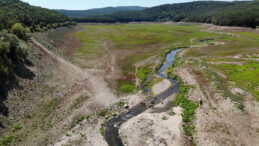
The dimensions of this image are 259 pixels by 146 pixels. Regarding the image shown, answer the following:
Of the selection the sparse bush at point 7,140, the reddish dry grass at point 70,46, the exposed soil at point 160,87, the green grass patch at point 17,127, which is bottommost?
the exposed soil at point 160,87

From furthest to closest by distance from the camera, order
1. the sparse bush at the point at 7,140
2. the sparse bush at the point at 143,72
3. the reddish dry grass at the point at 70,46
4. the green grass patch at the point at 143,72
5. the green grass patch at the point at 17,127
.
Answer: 1. the reddish dry grass at the point at 70,46
2. the sparse bush at the point at 143,72
3. the green grass patch at the point at 143,72
4. the green grass patch at the point at 17,127
5. the sparse bush at the point at 7,140

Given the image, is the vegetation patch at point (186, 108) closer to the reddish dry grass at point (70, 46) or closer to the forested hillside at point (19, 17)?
the reddish dry grass at point (70, 46)

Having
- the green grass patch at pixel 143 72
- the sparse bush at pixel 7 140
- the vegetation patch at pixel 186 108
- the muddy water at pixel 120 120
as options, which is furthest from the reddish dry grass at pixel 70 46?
the vegetation patch at pixel 186 108

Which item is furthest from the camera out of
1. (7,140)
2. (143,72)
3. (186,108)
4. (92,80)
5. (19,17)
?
(19,17)

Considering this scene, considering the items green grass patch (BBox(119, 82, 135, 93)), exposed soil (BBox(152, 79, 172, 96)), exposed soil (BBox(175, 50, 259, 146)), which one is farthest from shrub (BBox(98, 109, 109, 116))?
exposed soil (BBox(175, 50, 259, 146))

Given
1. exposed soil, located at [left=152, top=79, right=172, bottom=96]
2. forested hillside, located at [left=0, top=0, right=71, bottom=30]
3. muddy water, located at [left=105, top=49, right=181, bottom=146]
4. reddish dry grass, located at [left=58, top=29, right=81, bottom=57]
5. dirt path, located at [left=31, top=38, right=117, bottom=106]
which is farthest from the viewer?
reddish dry grass, located at [left=58, top=29, right=81, bottom=57]

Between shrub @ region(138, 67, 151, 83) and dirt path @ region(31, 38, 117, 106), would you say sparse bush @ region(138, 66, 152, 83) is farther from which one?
dirt path @ region(31, 38, 117, 106)

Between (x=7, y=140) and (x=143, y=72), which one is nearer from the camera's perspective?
(x=7, y=140)

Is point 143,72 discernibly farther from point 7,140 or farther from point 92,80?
point 7,140

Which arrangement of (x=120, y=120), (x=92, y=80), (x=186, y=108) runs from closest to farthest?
(x=120, y=120), (x=186, y=108), (x=92, y=80)

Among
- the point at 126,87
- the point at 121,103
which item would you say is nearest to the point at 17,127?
the point at 121,103

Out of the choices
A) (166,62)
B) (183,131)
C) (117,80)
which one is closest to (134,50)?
(166,62)
